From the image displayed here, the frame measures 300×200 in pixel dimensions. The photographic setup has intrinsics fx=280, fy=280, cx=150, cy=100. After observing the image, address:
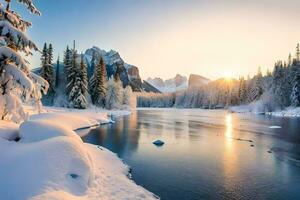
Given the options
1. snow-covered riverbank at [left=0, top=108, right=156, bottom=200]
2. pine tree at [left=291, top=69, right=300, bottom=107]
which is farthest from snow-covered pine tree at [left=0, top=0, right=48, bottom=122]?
pine tree at [left=291, top=69, right=300, bottom=107]

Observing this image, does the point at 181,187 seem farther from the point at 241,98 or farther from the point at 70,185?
the point at 241,98

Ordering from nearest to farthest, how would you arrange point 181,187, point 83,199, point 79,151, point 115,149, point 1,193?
point 1,193
point 83,199
point 79,151
point 181,187
point 115,149

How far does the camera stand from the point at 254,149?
2648cm

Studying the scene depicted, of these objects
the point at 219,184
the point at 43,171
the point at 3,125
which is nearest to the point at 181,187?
the point at 219,184

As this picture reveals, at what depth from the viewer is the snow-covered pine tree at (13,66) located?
50.6ft

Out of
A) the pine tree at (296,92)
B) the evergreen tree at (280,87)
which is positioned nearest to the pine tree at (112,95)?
the evergreen tree at (280,87)

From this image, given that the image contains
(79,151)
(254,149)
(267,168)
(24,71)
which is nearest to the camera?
(79,151)

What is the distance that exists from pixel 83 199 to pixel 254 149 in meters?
19.9

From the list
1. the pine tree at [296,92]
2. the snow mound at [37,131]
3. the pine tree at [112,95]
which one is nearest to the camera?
the snow mound at [37,131]

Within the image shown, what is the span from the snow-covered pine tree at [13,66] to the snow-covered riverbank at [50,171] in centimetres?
144

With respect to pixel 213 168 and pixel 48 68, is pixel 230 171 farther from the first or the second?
pixel 48 68

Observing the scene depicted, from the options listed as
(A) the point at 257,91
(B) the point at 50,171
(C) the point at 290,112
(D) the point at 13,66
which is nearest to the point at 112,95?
(C) the point at 290,112

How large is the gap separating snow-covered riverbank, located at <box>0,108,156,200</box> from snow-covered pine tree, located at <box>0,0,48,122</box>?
1.44m

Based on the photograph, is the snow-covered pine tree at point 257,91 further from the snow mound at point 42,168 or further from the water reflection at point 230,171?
the snow mound at point 42,168
